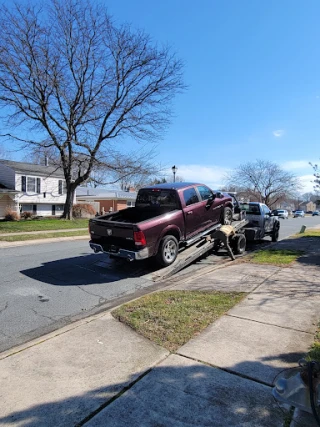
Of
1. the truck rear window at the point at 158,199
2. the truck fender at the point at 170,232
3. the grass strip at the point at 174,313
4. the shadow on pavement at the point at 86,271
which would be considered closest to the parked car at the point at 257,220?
the truck rear window at the point at 158,199

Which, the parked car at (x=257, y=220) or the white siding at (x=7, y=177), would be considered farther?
the white siding at (x=7, y=177)

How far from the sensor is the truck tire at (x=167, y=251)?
7.70 metres

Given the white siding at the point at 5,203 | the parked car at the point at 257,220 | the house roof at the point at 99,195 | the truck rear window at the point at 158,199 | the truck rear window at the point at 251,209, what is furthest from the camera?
the house roof at the point at 99,195

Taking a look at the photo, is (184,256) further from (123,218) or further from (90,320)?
(90,320)

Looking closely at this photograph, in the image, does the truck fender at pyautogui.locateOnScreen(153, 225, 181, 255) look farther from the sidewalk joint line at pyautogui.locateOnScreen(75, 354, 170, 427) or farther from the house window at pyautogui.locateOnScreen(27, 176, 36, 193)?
the house window at pyautogui.locateOnScreen(27, 176, 36, 193)

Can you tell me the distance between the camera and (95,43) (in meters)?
24.0

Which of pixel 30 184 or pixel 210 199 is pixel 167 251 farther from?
pixel 30 184

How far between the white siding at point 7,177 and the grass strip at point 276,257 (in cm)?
3220

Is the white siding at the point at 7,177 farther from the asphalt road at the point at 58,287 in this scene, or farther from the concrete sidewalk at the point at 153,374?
the concrete sidewalk at the point at 153,374

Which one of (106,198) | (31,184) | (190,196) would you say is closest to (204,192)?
(190,196)

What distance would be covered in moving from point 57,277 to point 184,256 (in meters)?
3.20

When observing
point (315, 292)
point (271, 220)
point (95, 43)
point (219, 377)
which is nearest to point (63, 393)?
point (219, 377)

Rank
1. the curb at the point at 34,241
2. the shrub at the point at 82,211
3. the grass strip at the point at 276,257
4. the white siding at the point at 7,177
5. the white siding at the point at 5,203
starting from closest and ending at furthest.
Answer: the grass strip at the point at 276,257 < the curb at the point at 34,241 < the white siding at the point at 5,203 < the shrub at the point at 82,211 < the white siding at the point at 7,177

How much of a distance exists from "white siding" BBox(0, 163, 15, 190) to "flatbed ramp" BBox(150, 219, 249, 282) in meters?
31.9
